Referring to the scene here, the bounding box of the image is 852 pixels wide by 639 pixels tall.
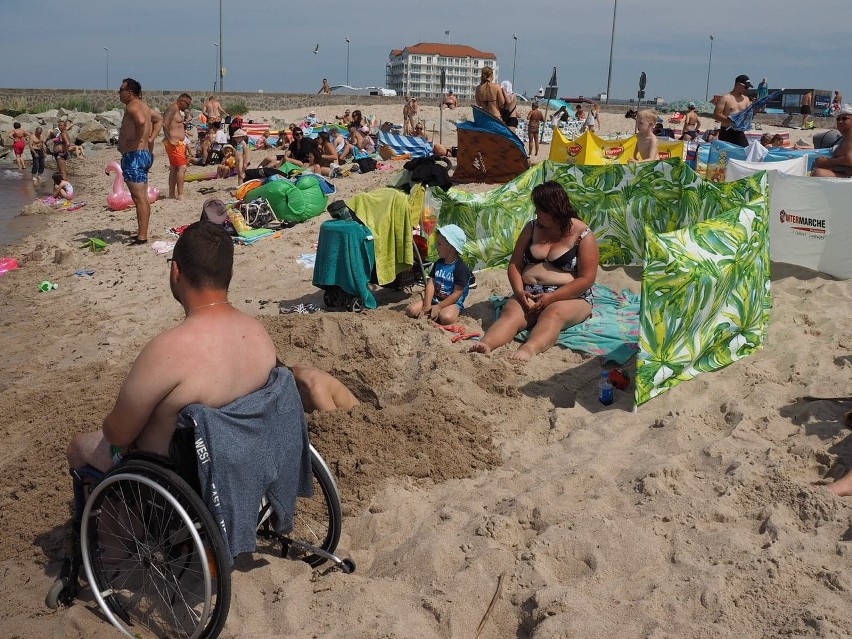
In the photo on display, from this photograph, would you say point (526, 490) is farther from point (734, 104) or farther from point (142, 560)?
point (734, 104)

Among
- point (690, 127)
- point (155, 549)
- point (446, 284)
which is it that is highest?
point (690, 127)

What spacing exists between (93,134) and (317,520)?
2990 cm

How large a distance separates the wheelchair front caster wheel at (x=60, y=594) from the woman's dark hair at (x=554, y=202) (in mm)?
3849

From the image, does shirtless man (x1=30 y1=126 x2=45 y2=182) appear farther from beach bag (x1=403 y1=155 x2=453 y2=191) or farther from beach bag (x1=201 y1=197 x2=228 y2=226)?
beach bag (x1=403 y1=155 x2=453 y2=191)

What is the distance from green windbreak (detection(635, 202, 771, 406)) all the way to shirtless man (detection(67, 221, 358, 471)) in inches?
92.2

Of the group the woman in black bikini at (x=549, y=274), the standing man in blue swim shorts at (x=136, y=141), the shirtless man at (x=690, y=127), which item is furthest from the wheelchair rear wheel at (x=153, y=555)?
the shirtless man at (x=690, y=127)

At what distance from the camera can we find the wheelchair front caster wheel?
119 inches

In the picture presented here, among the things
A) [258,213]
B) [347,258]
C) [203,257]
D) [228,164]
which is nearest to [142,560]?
[203,257]

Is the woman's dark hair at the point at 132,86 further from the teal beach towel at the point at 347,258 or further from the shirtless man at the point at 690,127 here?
the shirtless man at the point at 690,127

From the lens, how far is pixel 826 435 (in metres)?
3.80

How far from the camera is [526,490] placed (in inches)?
146

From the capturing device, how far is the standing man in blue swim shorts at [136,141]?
9.34 meters

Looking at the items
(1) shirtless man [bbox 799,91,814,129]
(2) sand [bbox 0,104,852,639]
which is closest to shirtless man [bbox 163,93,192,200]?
(2) sand [bbox 0,104,852,639]

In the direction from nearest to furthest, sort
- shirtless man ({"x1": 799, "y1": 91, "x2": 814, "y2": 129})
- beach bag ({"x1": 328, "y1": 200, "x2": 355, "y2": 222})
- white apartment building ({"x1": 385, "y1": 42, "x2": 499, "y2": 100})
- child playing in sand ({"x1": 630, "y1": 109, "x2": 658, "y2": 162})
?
beach bag ({"x1": 328, "y1": 200, "x2": 355, "y2": 222}), child playing in sand ({"x1": 630, "y1": 109, "x2": 658, "y2": 162}), shirtless man ({"x1": 799, "y1": 91, "x2": 814, "y2": 129}), white apartment building ({"x1": 385, "y1": 42, "x2": 499, "y2": 100})
